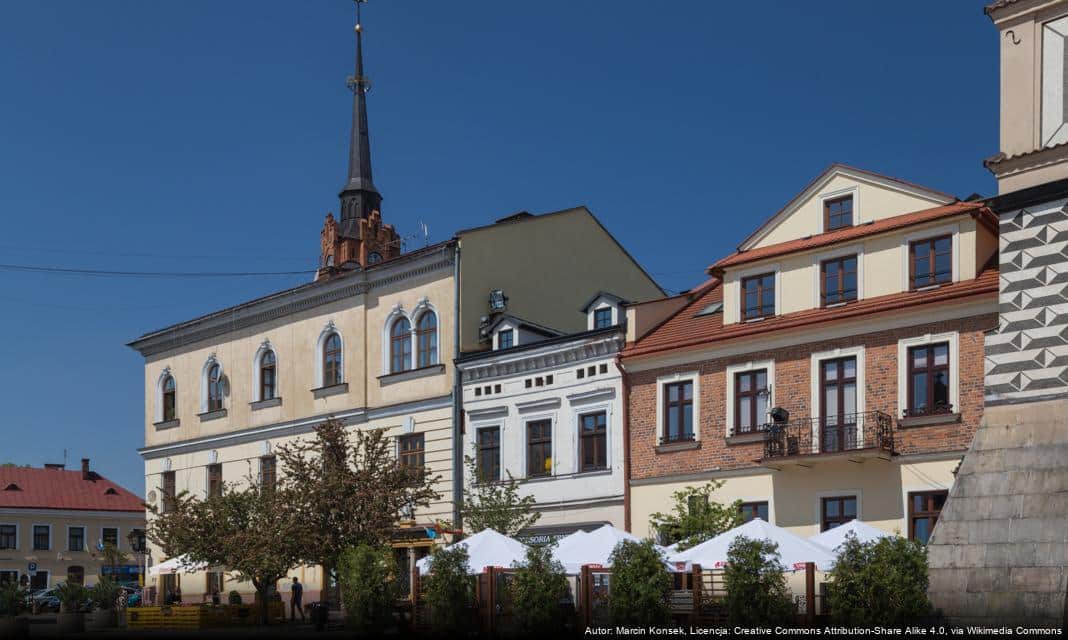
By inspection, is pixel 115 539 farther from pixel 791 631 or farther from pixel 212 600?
pixel 791 631

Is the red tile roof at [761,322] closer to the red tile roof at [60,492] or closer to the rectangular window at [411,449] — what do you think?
the rectangular window at [411,449]

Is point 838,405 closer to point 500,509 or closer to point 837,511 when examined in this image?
point 837,511

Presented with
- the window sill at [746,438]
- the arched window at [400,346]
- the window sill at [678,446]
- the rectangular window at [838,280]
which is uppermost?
the rectangular window at [838,280]

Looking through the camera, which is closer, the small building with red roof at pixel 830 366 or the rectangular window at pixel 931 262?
the small building with red roof at pixel 830 366

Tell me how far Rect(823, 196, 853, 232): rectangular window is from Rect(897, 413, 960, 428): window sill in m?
4.98

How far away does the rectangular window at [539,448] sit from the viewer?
36.8 m

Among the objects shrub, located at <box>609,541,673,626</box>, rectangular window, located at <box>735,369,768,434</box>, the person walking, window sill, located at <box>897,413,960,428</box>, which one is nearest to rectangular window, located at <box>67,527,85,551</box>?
the person walking

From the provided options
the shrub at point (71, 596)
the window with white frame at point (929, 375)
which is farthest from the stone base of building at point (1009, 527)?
the shrub at point (71, 596)

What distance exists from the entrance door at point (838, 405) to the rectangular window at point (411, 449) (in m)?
13.8

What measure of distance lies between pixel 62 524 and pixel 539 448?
160 feet

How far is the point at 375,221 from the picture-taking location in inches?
3250

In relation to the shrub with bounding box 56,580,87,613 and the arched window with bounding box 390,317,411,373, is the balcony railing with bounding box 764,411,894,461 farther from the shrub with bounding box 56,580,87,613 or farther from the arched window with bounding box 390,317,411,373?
the shrub with bounding box 56,580,87,613

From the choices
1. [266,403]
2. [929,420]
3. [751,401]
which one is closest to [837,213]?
[751,401]

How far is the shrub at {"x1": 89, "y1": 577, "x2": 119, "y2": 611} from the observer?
134 feet
